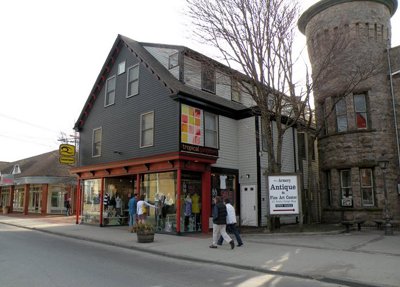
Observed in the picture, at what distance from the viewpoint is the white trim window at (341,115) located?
20.0 m

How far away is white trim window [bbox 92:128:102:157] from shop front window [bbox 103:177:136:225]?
86.9 inches

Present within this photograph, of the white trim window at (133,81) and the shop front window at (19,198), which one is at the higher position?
the white trim window at (133,81)

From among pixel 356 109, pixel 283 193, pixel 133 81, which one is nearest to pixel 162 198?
pixel 283 193

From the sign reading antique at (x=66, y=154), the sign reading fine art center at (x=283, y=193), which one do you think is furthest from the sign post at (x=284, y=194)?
the sign reading antique at (x=66, y=154)

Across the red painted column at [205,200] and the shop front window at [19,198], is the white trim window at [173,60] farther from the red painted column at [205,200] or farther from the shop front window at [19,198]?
the shop front window at [19,198]

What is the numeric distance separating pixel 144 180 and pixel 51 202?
1877cm

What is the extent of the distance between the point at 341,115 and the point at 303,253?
1123 centimetres

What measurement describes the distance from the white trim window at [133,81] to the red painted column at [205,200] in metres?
6.45

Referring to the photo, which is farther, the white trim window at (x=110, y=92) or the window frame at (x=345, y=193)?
the white trim window at (x=110, y=92)

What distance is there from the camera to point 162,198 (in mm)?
17984

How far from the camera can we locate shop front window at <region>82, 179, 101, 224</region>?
22.0m

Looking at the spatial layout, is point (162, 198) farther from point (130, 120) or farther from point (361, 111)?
point (361, 111)

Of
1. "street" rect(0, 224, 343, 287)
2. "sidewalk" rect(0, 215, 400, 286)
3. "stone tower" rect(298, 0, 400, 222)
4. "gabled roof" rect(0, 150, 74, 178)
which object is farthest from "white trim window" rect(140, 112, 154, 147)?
"gabled roof" rect(0, 150, 74, 178)

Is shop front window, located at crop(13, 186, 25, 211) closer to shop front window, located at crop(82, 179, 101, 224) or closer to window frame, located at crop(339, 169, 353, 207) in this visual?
shop front window, located at crop(82, 179, 101, 224)
